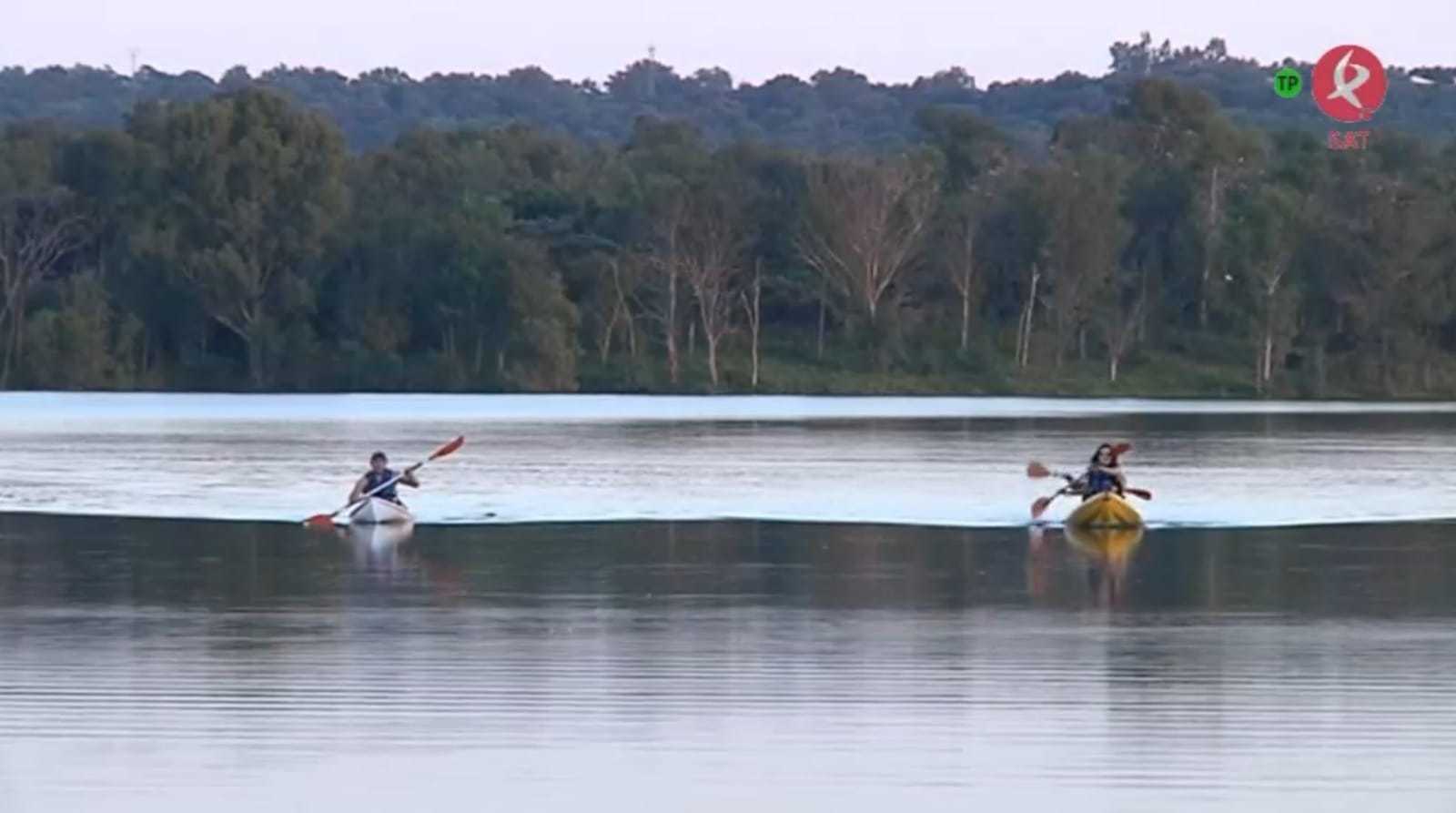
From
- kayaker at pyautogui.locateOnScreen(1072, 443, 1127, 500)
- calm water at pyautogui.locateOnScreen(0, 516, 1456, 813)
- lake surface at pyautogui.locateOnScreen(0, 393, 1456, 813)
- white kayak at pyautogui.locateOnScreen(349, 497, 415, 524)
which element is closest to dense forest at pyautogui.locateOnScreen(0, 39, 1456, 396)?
lake surface at pyautogui.locateOnScreen(0, 393, 1456, 813)

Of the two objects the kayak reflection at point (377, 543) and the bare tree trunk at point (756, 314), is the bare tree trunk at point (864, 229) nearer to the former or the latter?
the bare tree trunk at point (756, 314)

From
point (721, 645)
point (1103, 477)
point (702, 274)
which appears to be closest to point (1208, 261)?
point (702, 274)

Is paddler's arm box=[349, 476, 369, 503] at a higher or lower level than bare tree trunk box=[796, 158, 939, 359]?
lower

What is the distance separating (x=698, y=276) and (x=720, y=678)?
74.6 metres

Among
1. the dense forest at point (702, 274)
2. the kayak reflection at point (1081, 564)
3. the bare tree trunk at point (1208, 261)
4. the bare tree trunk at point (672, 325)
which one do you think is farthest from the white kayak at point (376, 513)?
the bare tree trunk at point (1208, 261)

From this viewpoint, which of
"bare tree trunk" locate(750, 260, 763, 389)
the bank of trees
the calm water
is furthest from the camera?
"bare tree trunk" locate(750, 260, 763, 389)

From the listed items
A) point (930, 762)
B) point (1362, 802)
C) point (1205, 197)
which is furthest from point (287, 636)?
point (1205, 197)

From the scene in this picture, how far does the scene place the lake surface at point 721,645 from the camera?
1452 centimetres

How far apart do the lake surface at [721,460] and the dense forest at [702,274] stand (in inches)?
411

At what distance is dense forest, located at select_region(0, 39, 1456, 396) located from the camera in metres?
92.0

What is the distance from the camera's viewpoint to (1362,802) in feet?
45.4

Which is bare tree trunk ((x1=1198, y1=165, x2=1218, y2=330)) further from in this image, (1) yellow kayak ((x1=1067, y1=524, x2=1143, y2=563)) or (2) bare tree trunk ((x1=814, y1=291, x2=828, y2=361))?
(1) yellow kayak ((x1=1067, y1=524, x2=1143, y2=563))

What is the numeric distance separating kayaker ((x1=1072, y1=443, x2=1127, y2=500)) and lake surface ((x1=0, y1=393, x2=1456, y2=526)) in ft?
4.16

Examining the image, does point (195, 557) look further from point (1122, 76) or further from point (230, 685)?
point (1122, 76)
